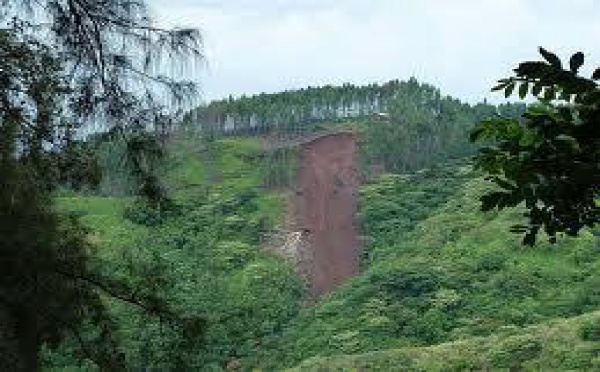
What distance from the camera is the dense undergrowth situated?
Result: 46.9m

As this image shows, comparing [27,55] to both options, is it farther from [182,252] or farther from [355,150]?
[355,150]

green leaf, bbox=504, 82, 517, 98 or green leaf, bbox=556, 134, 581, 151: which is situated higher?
green leaf, bbox=504, 82, 517, 98

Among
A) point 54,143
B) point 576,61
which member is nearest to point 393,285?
point 54,143

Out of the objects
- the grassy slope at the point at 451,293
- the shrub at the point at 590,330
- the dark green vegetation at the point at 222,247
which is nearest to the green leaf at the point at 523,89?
the shrub at the point at 590,330

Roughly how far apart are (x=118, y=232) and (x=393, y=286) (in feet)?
95.6

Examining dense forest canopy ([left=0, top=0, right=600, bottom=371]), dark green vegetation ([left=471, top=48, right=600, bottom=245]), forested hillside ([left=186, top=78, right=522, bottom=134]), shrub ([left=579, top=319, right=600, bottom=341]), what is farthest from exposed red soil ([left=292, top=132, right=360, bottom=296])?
dark green vegetation ([left=471, top=48, right=600, bottom=245])

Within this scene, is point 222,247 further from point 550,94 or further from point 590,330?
point 550,94

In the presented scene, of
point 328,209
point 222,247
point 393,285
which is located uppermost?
point 328,209

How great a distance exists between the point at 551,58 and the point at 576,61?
72mm

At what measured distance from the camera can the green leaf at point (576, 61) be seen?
2.60m

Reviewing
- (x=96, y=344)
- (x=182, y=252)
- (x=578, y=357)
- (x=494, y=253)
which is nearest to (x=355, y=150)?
(x=182, y=252)

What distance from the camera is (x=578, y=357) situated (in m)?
→ 41.0

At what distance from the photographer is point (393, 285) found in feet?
206

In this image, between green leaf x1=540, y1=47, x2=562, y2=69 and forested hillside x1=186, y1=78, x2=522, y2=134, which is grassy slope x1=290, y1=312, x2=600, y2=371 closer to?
green leaf x1=540, y1=47, x2=562, y2=69
